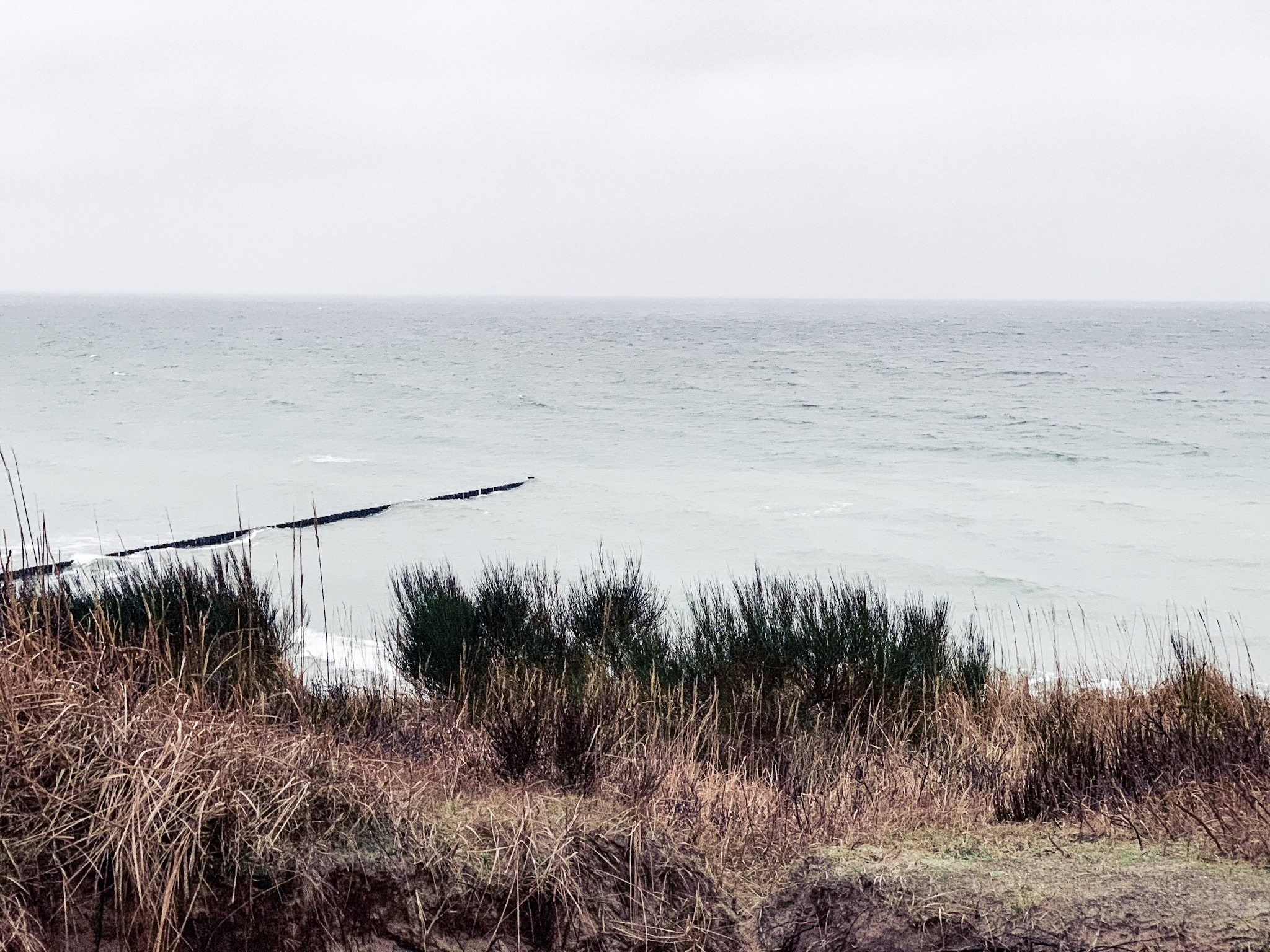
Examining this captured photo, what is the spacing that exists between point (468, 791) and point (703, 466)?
70.1 ft

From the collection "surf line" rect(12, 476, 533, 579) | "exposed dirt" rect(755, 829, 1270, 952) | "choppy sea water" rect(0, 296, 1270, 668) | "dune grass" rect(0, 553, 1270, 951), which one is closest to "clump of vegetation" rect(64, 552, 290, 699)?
"dune grass" rect(0, 553, 1270, 951)

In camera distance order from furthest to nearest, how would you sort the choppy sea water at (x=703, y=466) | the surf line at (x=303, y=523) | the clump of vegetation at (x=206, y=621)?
the choppy sea water at (x=703, y=466) → the surf line at (x=303, y=523) → the clump of vegetation at (x=206, y=621)

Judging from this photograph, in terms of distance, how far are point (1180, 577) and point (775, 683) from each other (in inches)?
409

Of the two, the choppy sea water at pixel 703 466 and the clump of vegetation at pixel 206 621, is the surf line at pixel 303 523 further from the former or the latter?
the clump of vegetation at pixel 206 621

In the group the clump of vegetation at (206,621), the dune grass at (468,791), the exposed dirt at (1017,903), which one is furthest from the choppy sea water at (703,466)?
the exposed dirt at (1017,903)

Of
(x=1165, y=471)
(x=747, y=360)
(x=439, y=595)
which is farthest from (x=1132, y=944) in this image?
(x=747, y=360)

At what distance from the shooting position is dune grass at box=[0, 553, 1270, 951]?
2857 millimetres

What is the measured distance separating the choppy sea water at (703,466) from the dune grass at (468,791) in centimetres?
89

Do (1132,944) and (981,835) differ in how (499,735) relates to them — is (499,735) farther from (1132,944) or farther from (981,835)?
(1132,944)

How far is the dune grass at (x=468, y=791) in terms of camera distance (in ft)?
9.37

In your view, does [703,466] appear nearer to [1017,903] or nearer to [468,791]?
[468,791]

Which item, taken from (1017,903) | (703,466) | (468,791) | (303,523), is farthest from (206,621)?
(703,466)

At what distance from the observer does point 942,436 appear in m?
29.0

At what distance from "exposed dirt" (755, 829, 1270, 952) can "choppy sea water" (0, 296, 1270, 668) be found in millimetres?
2367
